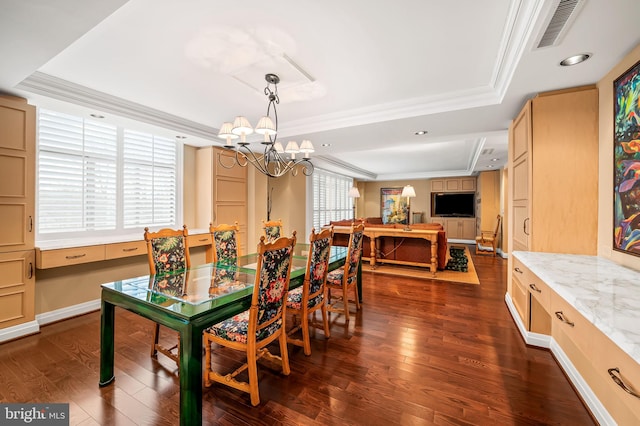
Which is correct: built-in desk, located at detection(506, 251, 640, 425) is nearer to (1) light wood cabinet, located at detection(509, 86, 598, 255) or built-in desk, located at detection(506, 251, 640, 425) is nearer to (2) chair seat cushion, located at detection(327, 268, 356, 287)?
(1) light wood cabinet, located at detection(509, 86, 598, 255)

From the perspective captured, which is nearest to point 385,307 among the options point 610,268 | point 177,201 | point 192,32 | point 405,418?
point 405,418

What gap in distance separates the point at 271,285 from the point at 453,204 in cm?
941

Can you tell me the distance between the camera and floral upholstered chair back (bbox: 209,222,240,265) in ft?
9.59

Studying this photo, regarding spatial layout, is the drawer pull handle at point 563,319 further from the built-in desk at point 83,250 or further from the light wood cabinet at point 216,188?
the built-in desk at point 83,250

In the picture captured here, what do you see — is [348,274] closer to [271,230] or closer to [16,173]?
[271,230]

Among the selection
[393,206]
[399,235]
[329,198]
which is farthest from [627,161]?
[393,206]

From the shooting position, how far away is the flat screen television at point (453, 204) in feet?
30.8

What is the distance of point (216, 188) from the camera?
4.57m

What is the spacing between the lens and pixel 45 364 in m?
2.16

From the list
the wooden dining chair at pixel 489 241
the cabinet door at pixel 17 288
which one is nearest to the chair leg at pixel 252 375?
the cabinet door at pixel 17 288

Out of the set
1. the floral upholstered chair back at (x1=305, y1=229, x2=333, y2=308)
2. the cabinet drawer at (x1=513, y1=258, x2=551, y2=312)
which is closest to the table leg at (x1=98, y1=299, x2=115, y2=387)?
the floral upholstered chair back at (x1=305, y1=229, x2=333, y2=308)

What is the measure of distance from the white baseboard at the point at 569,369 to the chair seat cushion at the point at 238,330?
2057 mm

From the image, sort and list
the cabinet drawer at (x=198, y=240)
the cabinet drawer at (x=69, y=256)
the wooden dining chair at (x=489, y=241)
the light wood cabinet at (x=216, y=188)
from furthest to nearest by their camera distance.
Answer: the wooden dining chair at (x=489, y=241), the light wood cabinet at (x=216, y=188), the cabinet drawer at (x=198, y=240), the cabinet drawer at (x=69, y=256)

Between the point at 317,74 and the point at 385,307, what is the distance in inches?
110
